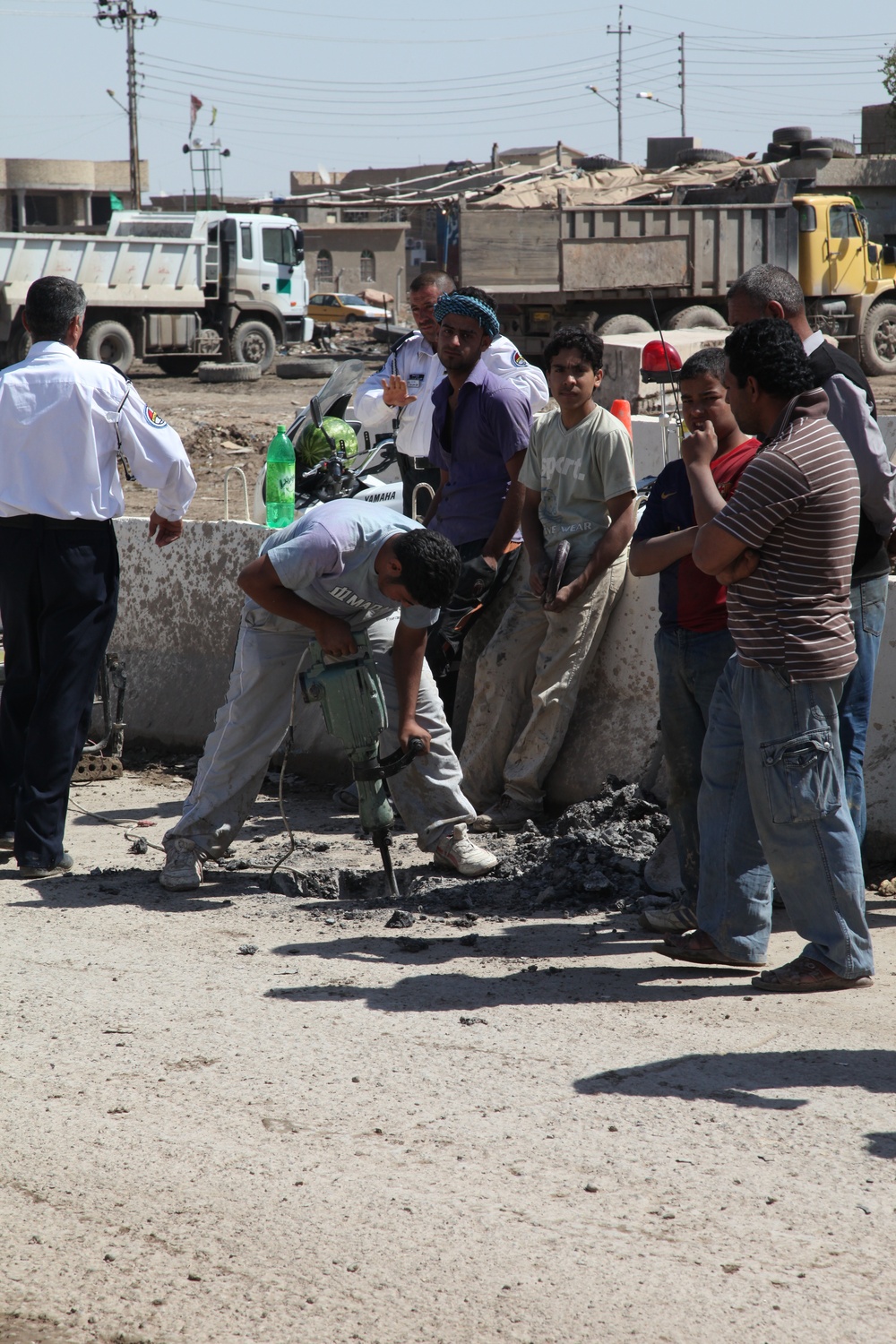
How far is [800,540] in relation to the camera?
4035 mm

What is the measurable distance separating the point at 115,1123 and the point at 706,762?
207 centimetres

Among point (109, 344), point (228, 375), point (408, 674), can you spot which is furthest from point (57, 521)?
point (228, 375)

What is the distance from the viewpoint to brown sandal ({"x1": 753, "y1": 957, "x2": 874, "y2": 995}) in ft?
13.7

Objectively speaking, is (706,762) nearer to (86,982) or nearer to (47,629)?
(86,982)

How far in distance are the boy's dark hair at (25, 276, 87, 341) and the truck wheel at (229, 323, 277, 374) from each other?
23.9m

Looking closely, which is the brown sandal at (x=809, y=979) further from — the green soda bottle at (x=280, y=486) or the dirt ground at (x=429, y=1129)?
the green soda bottle at (x=280, y=486)

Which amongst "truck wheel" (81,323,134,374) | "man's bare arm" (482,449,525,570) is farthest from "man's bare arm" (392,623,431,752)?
"truck wheel" (81,323,134,374)

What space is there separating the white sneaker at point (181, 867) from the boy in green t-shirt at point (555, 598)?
1.30 m

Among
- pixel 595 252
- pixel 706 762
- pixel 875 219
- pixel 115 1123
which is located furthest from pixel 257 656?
pixel 875 219

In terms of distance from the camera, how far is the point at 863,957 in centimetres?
414

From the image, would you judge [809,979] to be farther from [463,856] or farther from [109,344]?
[109,344]

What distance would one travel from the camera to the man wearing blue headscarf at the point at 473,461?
20.8ft

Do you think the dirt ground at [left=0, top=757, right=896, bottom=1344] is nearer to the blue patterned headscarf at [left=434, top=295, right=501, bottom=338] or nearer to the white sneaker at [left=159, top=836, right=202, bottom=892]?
the white sneaker at [left=159, top=836, right=202, bottom=892]

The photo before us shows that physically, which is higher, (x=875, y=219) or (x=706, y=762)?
(x=875, y=219)
